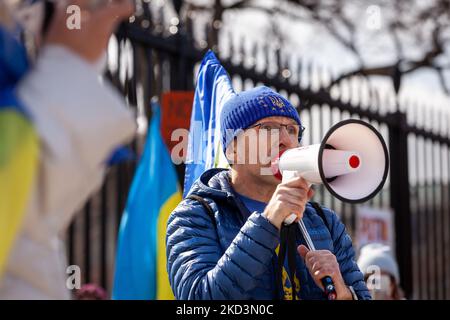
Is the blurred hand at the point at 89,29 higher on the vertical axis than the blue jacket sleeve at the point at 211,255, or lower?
higher

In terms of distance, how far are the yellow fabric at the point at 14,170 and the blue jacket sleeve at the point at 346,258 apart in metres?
1.52

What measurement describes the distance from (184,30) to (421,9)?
29.7ft

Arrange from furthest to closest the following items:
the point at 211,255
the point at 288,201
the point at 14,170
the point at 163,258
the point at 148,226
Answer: the point at 148,226
the point at 163,258
the point at 211,255
the point at 288,201
the point at 14,170

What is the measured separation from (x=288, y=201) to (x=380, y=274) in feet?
8.11

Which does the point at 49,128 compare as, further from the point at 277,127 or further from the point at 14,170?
the point at 277,127

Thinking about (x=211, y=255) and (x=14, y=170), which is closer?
(x=14, y=170)

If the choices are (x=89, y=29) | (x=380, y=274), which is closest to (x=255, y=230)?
(x=89, y=29)

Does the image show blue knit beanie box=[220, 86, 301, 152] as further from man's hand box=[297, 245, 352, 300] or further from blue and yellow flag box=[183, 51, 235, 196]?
man's hand box=[297, 245, 352, 300]

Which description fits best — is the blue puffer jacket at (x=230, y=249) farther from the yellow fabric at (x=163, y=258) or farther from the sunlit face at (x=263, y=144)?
the yellow fabric at (x=163, y=258)

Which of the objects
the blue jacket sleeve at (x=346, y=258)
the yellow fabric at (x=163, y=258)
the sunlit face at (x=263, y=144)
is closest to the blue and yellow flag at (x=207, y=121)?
the sunlit face at (x=263, y=144)

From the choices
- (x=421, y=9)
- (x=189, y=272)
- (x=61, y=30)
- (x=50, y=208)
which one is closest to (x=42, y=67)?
(x=61, y=30)

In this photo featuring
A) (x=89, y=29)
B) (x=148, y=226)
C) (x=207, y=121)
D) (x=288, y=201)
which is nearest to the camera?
(x=89, y=29)

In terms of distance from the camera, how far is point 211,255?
2725 millimetres

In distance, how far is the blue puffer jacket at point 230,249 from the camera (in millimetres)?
2525
